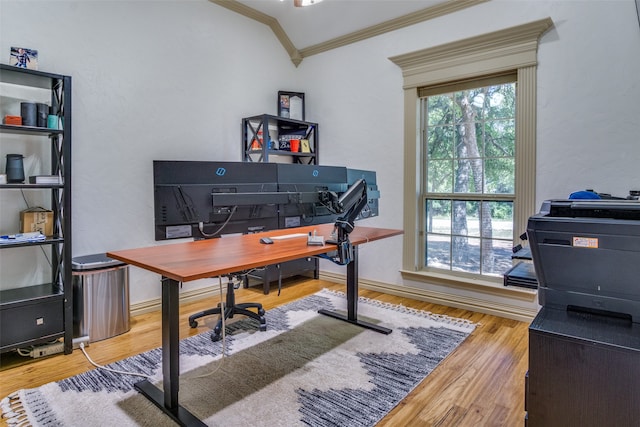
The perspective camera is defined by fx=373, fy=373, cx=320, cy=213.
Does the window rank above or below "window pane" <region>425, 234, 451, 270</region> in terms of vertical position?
above

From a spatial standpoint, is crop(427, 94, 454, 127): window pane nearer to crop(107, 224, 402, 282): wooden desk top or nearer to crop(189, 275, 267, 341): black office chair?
crop(107, 224, 402, 282): wooden desk top

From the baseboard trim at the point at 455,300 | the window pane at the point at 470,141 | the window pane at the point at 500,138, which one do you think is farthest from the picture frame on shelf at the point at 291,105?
the window pane at the point at 500,138

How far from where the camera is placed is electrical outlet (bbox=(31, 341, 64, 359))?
7.73 ft

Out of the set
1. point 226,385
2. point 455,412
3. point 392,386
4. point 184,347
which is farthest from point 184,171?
point 455,412

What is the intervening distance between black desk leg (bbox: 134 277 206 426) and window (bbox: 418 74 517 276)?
2.58m

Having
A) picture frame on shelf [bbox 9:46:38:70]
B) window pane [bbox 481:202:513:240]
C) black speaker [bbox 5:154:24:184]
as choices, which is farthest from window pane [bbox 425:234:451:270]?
picture frame on shelf [bbox 9:46:38:70]

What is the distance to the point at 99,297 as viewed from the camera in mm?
2621

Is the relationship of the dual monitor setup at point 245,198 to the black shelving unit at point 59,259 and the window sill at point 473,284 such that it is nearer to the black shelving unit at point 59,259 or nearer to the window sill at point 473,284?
the black shelving unit at point 59,259

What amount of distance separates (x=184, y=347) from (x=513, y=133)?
303cm

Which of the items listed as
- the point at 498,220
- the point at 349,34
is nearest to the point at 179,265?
the point at 498,220

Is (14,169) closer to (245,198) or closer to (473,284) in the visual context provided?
(245,198)

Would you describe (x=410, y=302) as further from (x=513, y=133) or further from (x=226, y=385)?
(x=226, y=385)

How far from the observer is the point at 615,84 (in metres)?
2.59

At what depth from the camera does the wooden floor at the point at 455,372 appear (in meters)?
1.81
